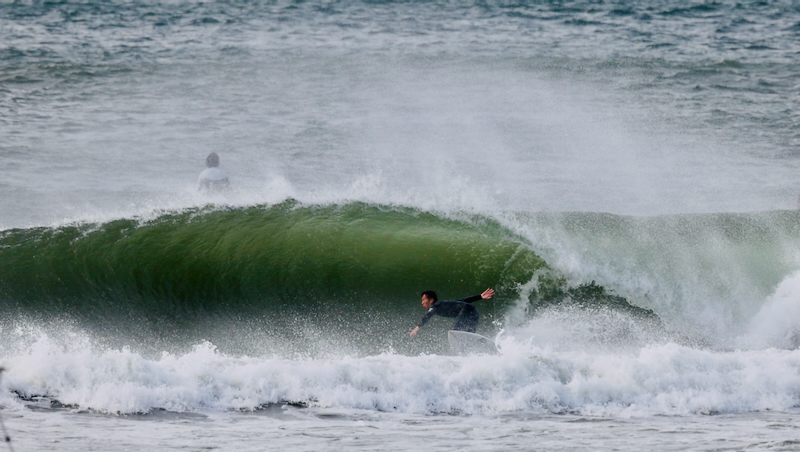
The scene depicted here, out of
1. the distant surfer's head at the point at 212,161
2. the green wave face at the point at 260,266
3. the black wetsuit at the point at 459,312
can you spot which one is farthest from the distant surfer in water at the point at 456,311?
the distant surfer's head at the point at 212,161

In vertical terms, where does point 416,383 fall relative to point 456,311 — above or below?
below

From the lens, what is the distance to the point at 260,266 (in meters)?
11.8

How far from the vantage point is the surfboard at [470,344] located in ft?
30.4

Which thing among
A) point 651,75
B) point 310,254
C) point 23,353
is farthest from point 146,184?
point 651,75

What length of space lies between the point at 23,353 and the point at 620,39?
87.1 ft

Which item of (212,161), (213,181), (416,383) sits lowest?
(416,383)

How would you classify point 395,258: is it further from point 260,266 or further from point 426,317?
point 426,317

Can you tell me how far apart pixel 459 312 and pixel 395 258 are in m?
2.49

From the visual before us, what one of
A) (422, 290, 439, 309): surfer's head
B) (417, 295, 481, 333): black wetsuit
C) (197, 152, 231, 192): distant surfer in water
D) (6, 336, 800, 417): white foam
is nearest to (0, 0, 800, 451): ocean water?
(6, 336, 800, 417): white foam

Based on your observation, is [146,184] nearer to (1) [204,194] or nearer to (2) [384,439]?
(1) [204,194]

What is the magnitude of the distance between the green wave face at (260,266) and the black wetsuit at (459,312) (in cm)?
119

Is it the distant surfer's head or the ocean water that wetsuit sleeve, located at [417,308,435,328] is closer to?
the ocean water

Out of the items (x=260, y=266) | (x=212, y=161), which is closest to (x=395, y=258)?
(x=260, y=266)

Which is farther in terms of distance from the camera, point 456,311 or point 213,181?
point 213,181
